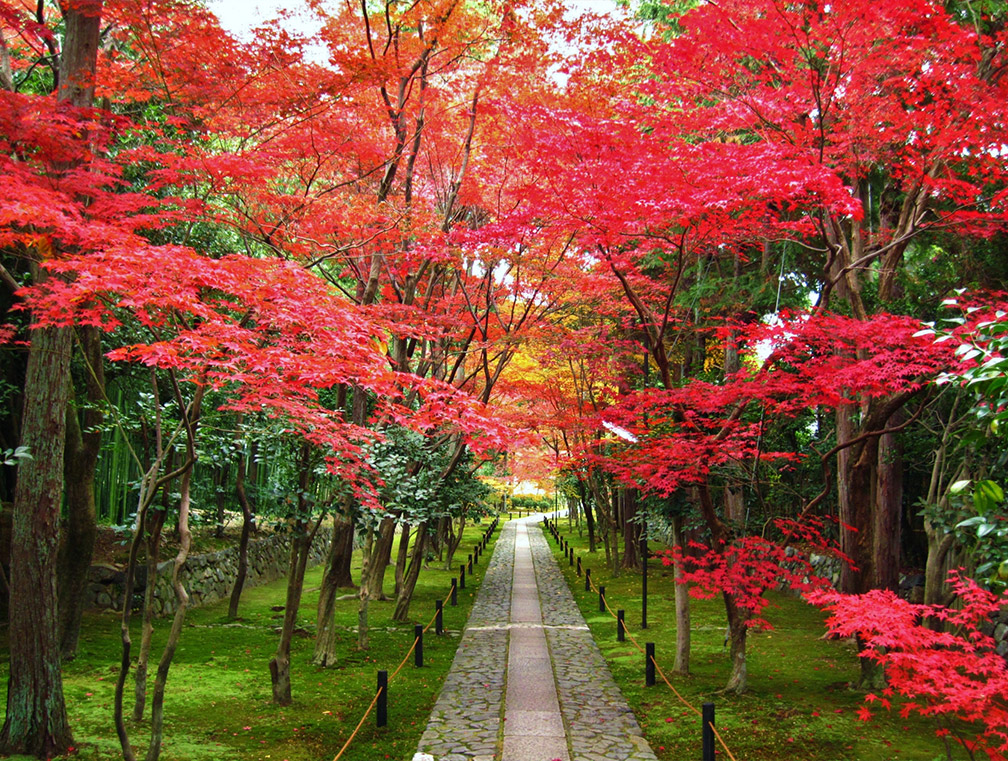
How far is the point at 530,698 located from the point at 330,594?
2.99m

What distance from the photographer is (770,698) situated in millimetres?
8562

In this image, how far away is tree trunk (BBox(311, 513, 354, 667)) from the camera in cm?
920

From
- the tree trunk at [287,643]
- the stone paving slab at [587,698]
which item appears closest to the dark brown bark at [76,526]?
the tree trunk at [287,643]

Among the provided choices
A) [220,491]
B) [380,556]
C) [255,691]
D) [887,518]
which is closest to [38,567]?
[255,691]

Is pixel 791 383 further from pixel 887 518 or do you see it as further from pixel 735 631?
pixel 887 518

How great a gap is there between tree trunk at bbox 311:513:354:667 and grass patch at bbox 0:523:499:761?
216 millimetres

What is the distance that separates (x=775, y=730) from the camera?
7.39 meters

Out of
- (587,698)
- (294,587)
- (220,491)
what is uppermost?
(220,491)

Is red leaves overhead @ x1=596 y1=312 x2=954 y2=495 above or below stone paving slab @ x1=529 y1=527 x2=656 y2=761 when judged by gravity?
above

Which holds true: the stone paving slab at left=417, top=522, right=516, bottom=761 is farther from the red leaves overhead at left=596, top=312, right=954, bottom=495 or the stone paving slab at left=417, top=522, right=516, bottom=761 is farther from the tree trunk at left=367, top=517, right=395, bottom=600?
the red leaves overhead at left=596, top=312, right=954, bottom=495

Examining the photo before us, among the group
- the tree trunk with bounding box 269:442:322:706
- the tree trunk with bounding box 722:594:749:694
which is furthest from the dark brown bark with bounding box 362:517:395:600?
the tree trunk with bounding box 722:594:749:694

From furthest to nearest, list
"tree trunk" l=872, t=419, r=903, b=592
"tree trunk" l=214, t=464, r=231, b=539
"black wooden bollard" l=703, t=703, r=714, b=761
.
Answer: "tree trunk" l=214, t=464, r=231, b=539 → "tree trunk" l=872, t=419, r=903, b=592 → "black wooden bollard" l=703, t=703, r=714, b=761

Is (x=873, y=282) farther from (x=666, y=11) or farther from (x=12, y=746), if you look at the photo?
(x=12, y=746)

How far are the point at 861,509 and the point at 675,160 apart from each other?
540 centimetres
